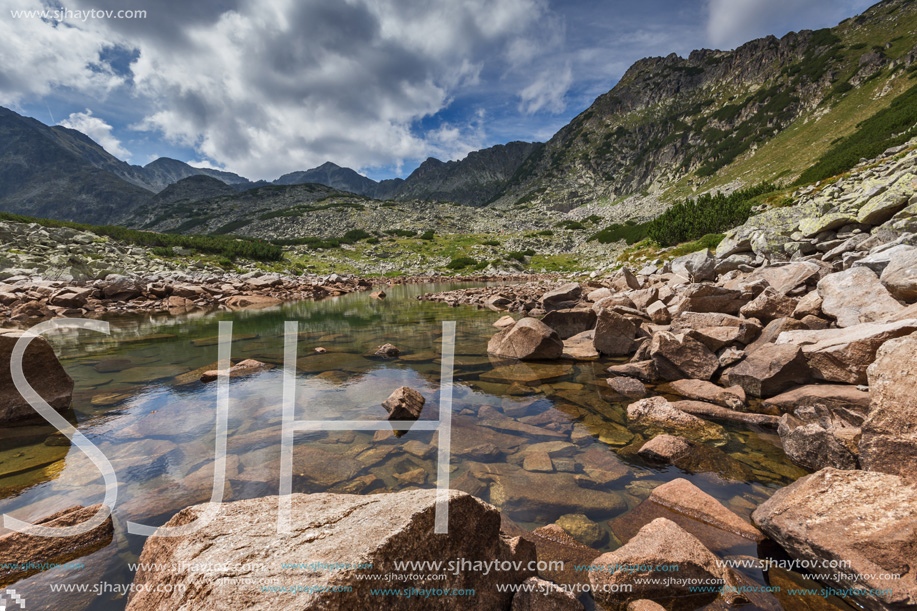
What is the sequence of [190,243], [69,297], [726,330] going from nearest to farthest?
1. [726,330]
2. [69,297]
3. [190,243]

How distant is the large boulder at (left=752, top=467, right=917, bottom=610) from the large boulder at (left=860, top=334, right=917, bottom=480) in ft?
2.38

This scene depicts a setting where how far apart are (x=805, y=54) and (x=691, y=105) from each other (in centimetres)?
4239

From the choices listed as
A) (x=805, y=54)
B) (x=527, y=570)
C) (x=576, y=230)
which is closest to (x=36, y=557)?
(x=527, y=570)

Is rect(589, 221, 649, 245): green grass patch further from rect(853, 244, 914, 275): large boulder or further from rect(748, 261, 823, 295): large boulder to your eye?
rect(853, 244, 914, 275): large boulder

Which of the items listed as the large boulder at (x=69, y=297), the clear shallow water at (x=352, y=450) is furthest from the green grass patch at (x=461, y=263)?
the clear shallow water at (x=352, y=450)

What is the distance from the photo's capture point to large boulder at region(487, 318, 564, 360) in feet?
40.0

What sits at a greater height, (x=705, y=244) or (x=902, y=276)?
(x=705, y=244)

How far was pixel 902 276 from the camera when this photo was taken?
795cm

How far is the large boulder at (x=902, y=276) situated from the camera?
7.76m

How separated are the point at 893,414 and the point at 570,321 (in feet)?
36.2

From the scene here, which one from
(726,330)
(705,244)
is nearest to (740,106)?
(705,244)

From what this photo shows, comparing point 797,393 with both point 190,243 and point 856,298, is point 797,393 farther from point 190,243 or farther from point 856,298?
point 190,243

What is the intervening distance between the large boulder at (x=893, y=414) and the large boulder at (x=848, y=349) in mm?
2423

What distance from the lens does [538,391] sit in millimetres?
9641
